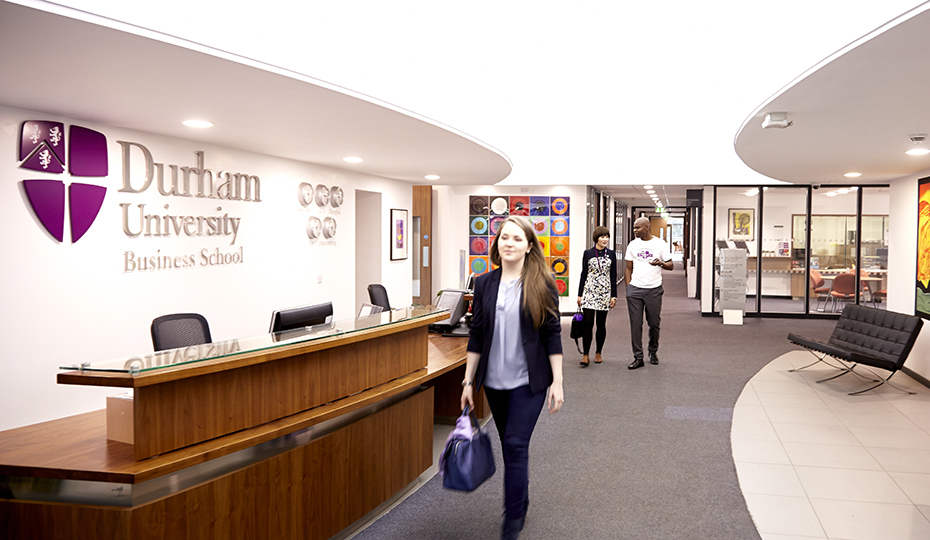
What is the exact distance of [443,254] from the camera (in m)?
13.6

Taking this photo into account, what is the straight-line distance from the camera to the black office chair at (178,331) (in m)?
4.02

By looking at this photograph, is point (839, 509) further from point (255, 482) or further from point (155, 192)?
point (155, 192)

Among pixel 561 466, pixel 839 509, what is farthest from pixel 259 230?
pixel 839 509

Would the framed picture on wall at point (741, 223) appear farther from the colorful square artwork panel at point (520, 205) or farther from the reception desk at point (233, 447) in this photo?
the reception desk at point (233, 447)

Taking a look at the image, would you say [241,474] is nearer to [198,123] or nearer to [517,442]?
[517,442]

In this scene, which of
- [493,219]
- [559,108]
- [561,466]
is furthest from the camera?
[493,219]

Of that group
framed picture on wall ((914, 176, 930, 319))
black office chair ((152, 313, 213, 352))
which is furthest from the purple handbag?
framed picture on wall ((914, 176, 930, 319))

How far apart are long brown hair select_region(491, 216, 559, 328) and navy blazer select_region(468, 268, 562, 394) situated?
0.10 ft

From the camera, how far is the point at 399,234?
36.0ft

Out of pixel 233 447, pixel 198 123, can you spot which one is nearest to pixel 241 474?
pixel 233 447

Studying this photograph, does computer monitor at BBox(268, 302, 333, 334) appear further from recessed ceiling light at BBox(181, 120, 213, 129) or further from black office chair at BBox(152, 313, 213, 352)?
recessed ceiling light at BBox(181, 120, 213, 129)

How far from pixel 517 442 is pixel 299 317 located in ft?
4.62

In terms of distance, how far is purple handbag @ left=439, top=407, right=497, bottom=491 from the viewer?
2.95 meters

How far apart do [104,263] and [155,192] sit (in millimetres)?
809
